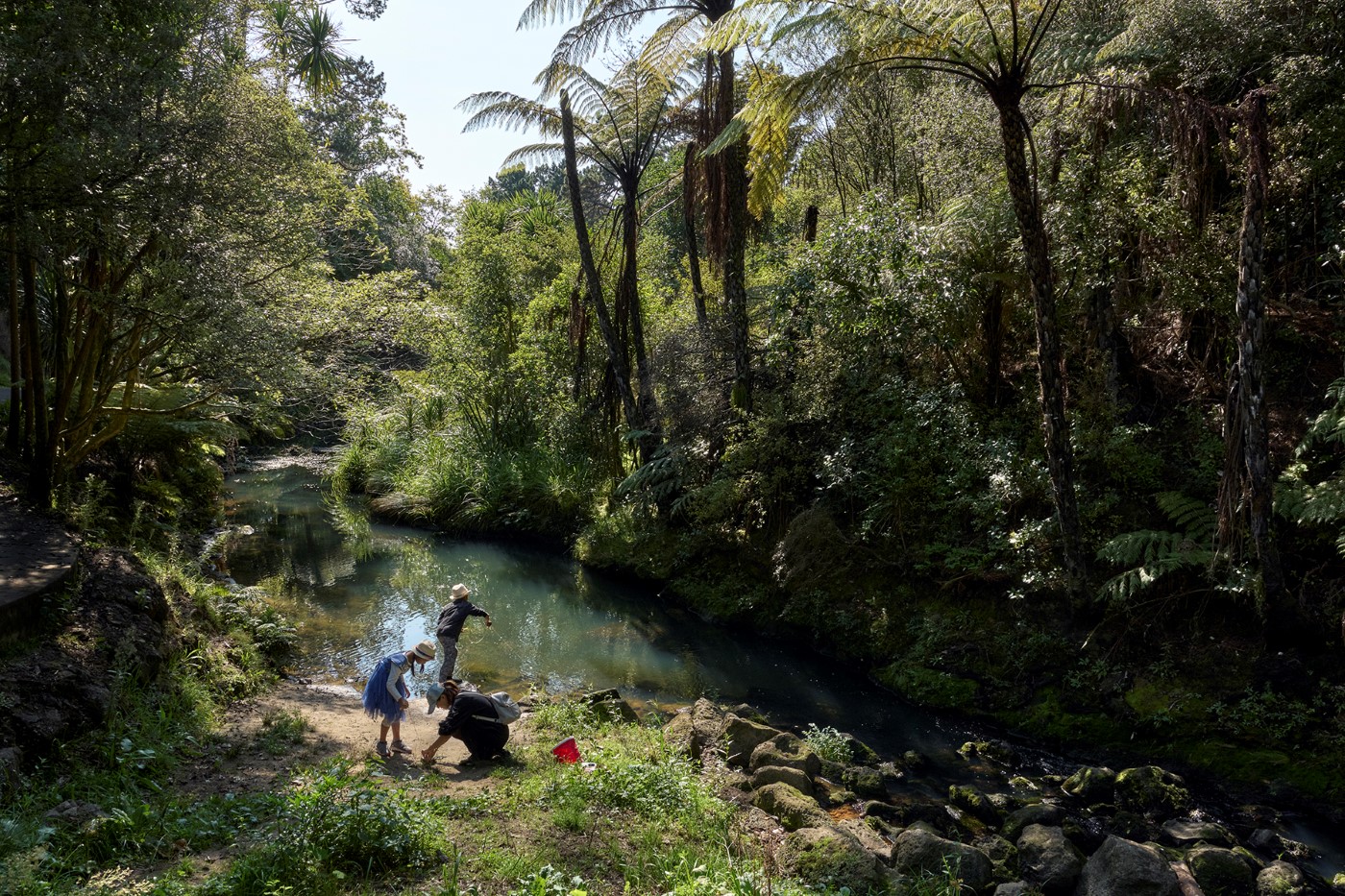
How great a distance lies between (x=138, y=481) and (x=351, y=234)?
1581 centimetres

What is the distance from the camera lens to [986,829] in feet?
21.2

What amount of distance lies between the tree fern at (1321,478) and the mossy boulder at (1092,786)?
2609 millimetres

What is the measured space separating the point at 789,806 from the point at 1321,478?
605cm

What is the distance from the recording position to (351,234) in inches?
1042

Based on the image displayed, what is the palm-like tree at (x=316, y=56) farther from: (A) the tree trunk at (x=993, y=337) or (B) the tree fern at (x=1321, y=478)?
(B) the tree fern at (x=1321, y=478)

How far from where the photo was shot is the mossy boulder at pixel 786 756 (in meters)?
7.06

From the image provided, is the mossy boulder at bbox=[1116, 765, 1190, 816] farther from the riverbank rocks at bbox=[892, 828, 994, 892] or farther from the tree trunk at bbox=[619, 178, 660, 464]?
the tree trunk at bbox=[619, 178, 660, 464]

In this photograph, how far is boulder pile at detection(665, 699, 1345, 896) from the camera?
17.3ft

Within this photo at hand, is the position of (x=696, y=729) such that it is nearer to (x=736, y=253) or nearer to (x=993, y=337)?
(x=993, y=337)

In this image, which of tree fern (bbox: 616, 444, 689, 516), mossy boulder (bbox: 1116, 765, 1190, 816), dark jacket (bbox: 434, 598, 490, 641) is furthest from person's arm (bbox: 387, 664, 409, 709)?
tree fern (bbox: 616, 444, 689, 516)

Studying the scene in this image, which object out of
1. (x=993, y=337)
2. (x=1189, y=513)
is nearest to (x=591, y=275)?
(x=993, y=337)

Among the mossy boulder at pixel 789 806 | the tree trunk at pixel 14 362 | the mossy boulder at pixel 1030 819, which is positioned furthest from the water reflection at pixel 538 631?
the tree trunk at pixel 14 362

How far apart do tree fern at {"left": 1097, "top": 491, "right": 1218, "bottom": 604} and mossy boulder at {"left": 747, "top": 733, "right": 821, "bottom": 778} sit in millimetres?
3269

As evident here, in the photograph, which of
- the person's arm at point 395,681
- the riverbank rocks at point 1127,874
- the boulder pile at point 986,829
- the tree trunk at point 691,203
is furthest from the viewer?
the tree trunk at point 691,203
